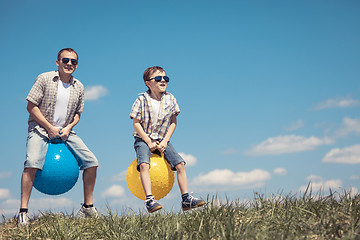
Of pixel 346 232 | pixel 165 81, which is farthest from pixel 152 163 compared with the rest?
pixel 346 232

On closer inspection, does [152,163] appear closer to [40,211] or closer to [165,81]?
[165,81]

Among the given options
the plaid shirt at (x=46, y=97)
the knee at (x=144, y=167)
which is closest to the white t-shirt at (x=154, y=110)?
the knee at (x=144, y=167)

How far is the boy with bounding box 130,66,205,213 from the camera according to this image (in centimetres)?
648

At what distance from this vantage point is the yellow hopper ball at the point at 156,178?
659cm

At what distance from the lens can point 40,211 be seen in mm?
6582

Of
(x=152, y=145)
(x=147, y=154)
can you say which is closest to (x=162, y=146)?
(x=152, y=145)

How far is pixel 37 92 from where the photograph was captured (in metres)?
6.87

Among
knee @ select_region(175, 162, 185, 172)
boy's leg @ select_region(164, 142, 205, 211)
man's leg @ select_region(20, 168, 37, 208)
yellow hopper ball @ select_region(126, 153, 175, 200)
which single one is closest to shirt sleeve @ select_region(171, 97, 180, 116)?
boy's leg @ select_region(164, 142, 205, 211)

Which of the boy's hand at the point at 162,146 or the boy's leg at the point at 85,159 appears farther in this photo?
the boy's leg at the point at 85,159

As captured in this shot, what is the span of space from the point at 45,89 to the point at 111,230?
2.94 m

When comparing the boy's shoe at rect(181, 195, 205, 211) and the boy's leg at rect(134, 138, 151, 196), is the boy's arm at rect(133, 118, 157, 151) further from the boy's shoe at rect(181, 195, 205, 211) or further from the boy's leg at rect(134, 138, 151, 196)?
the boy's shoe at rect(181, 195, 205, 211)

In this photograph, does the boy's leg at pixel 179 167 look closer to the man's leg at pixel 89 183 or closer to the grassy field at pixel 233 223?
the grassy field at pixel 233 223

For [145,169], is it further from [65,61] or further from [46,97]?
[65,61]

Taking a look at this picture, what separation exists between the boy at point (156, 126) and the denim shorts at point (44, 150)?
97 cm
